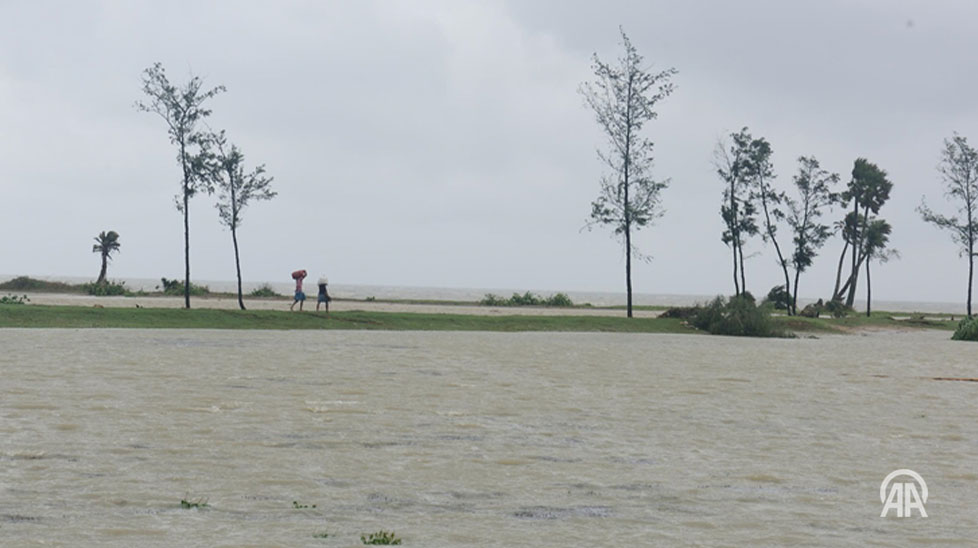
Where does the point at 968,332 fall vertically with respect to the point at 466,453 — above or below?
above

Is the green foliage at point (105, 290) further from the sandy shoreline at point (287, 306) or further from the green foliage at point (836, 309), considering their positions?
the green foliage at point (836, 309)

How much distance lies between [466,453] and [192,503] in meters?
3.43

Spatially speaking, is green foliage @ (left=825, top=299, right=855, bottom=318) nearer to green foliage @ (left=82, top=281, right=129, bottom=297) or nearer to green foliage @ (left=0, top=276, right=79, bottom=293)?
green foliage @ (left=82, top=281, right=129, bottom=297)

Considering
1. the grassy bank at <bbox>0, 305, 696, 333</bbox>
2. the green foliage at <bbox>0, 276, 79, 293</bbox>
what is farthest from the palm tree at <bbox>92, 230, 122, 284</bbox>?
the grassy bank at <bbox>0, 305, 696, 333</bbox>

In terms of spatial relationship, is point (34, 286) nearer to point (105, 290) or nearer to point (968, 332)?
point (105, 290)

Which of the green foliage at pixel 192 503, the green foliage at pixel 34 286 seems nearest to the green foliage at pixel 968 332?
the green foliage at pixel 192 503

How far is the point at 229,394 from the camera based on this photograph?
15258mm

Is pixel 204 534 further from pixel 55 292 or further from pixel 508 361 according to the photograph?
pixel 55 292

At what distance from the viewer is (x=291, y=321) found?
38.1 metres

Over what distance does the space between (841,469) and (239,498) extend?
5.74m

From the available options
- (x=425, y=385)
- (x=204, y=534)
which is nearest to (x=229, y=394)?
(x=425, y=385)
